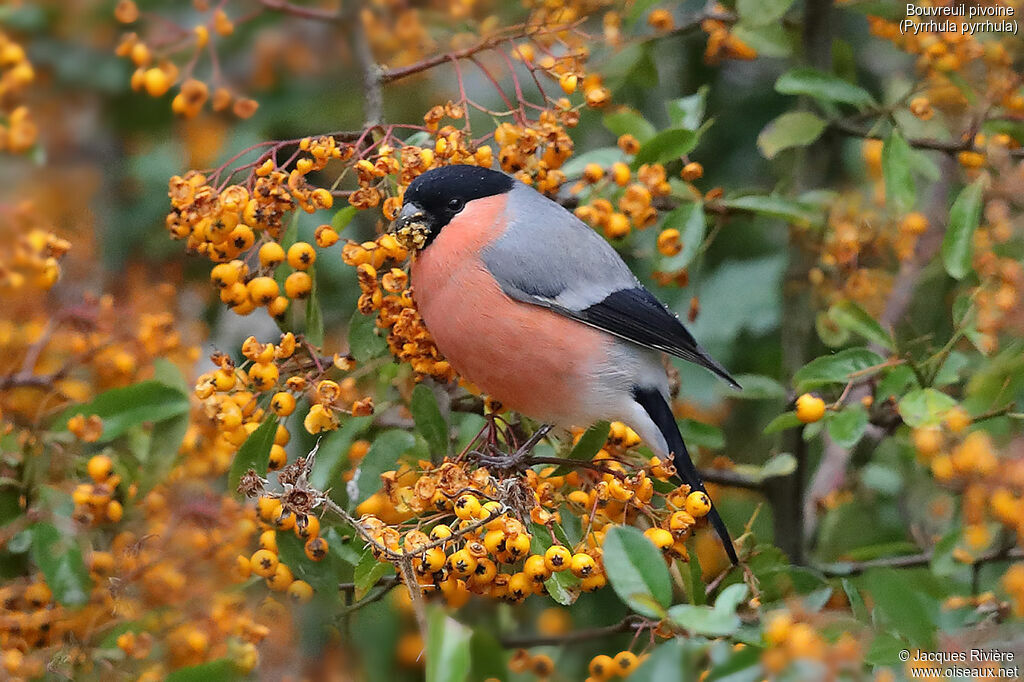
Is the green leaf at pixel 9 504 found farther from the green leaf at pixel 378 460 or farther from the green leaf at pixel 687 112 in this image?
the green leaf at pixel 687 112

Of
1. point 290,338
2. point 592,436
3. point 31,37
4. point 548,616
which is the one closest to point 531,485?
point 592,436

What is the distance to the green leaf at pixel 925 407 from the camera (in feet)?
7.38

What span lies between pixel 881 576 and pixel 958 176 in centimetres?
174

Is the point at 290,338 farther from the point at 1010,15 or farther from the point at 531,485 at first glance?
the point at 1010,15

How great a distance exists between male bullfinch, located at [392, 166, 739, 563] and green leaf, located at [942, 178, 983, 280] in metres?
0.60

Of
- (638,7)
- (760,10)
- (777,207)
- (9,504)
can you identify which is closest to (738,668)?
(777,207)

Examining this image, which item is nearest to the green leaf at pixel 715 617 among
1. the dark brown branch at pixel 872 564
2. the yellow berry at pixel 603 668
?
the yellow berry at pixel 603 668

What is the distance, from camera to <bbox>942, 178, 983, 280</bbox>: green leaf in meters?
2.53

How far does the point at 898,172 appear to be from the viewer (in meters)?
2.66

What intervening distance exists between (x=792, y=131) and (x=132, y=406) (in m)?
1.72

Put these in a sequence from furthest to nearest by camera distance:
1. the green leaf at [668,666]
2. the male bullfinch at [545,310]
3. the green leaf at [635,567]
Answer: the male bullfinch at [545,310], the green leaf at [635,567], the green leaf at [668,666]

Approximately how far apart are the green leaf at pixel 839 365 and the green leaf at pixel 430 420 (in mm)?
790

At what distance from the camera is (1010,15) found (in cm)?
282

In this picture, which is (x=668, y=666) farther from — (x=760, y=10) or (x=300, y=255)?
(x=760, y=10)
